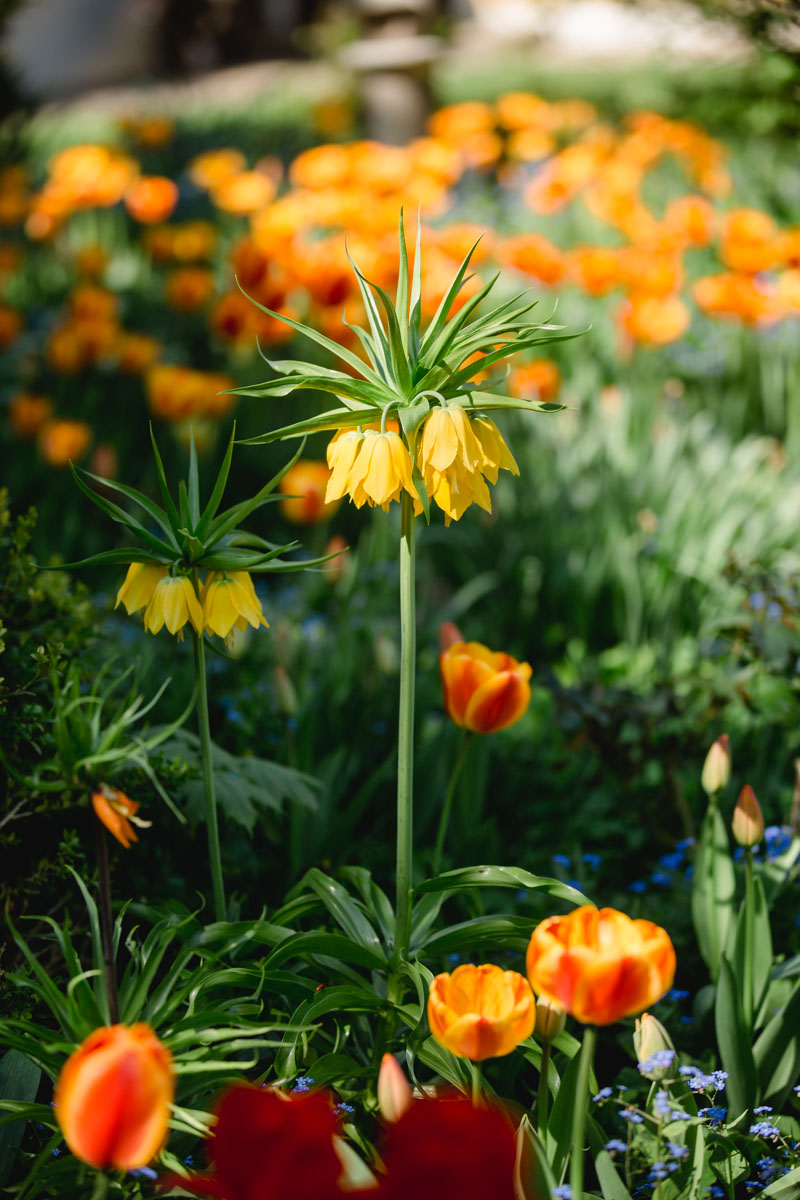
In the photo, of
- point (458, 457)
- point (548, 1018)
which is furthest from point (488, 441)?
point (548, 1018)

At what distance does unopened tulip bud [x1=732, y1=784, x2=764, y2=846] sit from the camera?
1.49m

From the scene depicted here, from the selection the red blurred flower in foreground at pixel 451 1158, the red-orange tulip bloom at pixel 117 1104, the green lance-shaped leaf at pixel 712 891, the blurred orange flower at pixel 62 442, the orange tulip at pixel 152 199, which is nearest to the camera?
the red blurred flower in foreground at pixel 451 1158

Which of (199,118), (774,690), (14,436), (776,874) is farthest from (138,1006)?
(199,118)

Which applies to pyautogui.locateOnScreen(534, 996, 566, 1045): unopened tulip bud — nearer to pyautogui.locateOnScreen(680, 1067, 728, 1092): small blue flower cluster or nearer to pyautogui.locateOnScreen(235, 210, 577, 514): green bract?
Result: pyautogui.locateOnScreen(680, 1067, 728, 1092): small blue flower cluster

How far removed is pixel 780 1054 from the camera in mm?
1500

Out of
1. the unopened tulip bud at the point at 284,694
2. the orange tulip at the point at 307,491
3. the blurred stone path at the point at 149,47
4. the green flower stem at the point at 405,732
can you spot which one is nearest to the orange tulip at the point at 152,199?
the orange tulip at the point at 307,491

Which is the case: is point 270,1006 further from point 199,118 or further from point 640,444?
point 199,118

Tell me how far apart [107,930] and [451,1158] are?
1.76ft

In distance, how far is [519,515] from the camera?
10.9 feet

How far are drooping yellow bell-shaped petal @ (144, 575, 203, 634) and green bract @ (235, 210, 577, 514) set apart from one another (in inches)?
8.6

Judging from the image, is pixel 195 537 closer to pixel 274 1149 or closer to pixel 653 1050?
pixel 274 1149

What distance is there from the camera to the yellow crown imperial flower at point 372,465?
1155 mm

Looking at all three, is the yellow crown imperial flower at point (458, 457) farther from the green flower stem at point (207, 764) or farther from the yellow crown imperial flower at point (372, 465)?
the green flower stem at point (207, 764)

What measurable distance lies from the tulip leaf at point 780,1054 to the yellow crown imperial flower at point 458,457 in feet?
2.81
